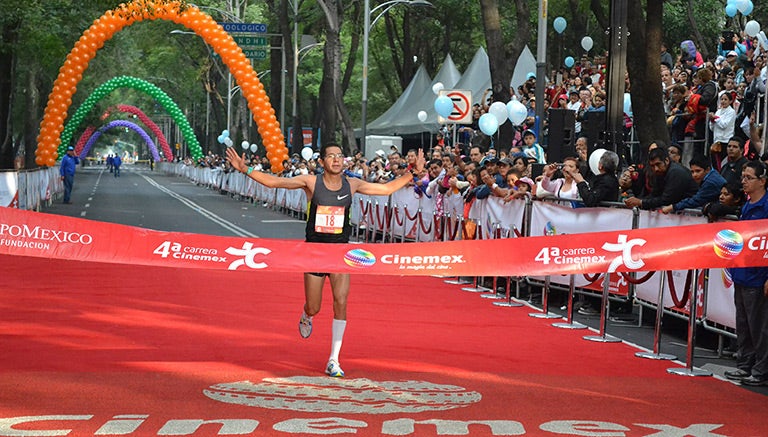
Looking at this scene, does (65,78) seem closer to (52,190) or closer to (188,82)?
(52,190)

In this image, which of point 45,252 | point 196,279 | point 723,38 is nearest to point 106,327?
point 45,252

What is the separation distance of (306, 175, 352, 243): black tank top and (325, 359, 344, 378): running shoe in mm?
1164

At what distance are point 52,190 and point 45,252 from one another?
39775 mm

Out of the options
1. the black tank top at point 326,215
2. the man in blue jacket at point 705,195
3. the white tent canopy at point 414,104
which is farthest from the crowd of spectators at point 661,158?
the white tent canopy at point 414,104

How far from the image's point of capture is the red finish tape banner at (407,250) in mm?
10766

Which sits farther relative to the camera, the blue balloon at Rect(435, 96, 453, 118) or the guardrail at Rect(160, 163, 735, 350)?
the blue balloon at Rect(435, 96, 453, 118)

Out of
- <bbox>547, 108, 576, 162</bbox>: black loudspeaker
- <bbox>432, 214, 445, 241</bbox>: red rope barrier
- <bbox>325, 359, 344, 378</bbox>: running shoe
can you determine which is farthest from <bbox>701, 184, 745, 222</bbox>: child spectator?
<bbox>432, 214, 445, 241</bbox>: red rope barrier

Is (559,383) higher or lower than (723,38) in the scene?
lower

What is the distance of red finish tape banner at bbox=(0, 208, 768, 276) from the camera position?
424 inches

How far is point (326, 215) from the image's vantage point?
11.6m

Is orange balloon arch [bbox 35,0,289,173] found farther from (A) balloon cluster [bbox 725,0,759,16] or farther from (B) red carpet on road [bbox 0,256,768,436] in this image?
(B) red carpet on road [bbox 0,256,768,436]

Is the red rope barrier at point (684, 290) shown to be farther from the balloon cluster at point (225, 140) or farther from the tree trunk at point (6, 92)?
the balloon cluster at point (225, 140)

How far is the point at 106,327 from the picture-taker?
13.8 m

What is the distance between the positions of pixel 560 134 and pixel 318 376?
10.9 meters
